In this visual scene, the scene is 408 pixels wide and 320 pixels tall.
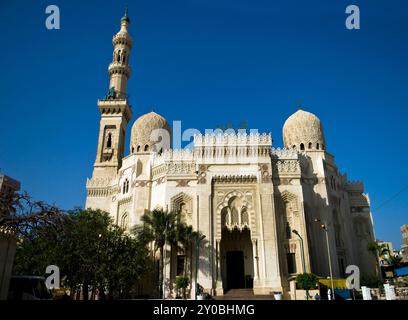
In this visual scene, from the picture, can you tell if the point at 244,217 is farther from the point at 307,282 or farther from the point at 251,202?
the point at 307,282

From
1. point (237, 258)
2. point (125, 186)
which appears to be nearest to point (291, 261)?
point (237, 258)

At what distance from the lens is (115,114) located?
45.3 meters

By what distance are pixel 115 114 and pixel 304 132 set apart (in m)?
25.1

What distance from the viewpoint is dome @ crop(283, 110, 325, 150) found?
1507 inches

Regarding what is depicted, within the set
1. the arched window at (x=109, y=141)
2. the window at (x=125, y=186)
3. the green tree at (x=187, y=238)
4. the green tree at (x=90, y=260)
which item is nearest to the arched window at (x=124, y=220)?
the window at (x=125, y=186)

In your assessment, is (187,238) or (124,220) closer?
(187,238)

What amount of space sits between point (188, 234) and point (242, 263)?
707cm

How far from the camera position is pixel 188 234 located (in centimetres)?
2848

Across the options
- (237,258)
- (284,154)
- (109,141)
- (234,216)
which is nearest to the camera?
(234,216)

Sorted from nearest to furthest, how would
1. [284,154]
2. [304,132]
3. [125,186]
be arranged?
[284,154] → [125,186] → [304,132]

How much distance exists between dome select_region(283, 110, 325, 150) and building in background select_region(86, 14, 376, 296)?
117mm

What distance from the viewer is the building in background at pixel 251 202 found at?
29547 millimetres

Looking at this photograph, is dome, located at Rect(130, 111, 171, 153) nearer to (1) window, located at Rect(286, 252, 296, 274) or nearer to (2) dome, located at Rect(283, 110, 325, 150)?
(2) dome, located at Rect(283, 110, 325, 150)
